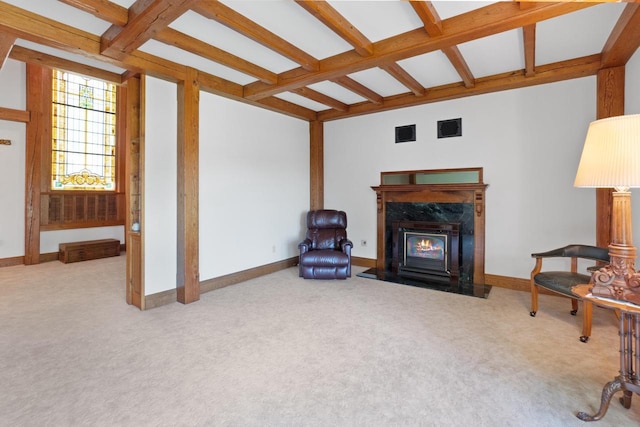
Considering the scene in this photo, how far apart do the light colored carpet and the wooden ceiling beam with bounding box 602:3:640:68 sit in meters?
2.60

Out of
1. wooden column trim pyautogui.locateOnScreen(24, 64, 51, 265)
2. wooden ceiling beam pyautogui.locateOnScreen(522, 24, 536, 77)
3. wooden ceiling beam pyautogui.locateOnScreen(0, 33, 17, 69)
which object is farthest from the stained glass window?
wooden ceiling beam pyautogui.locateOnScreen(522, 24, 536, 77)

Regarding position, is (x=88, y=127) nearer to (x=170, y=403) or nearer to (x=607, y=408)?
(x=170, y=403)

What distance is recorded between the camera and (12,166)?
5277 mm

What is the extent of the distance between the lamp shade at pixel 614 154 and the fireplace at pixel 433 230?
2515 mm

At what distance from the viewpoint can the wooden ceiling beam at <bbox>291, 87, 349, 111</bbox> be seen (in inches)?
171

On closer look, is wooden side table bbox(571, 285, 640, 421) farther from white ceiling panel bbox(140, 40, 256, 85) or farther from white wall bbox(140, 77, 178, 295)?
white ceiling panel bbox(140, 40, 256, 85)

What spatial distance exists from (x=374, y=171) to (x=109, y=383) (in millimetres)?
4351

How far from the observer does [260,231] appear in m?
4.77

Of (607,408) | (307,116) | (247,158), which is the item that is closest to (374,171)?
(307,116)

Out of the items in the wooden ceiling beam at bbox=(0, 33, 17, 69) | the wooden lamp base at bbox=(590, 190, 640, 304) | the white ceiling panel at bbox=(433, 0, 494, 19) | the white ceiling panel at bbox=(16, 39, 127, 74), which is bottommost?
the wooden lamp base at bbox=(590, 190, 640, 304)

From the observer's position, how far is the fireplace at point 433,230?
4.20 metres

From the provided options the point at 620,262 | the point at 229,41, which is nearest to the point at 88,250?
the point at 229,41

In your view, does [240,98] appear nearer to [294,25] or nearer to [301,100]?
[301,100]

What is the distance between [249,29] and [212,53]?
70cm
